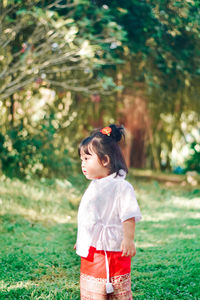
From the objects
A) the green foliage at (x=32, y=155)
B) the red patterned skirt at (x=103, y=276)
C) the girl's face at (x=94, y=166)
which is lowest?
the green foliage at (x=32, y=155)

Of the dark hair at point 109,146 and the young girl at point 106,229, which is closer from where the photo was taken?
the young girl at point 106,229

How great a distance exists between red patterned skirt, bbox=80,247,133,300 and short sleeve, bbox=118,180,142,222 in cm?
21

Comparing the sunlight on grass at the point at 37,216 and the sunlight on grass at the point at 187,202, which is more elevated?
the sunlight on grass at the point at 37,216

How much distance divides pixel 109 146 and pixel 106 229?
46 cm

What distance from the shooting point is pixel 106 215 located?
2.31m

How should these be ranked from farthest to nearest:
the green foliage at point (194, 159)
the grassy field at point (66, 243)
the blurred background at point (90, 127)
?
the green foliage at point (194, 159), the blurred background at point (90, 127), the grassy field at point (66, 243)

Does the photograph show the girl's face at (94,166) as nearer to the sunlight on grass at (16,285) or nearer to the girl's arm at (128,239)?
the girl's arm at (128,239)

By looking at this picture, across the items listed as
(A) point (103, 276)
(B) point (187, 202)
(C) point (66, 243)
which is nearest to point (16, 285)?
(A) point (103, 276)

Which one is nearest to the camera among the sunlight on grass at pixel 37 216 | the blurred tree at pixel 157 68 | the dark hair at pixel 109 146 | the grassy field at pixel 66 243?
the dark hair at pixel 109 146

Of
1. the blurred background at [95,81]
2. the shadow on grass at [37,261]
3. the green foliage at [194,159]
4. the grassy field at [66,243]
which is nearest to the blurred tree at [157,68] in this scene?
the blurred background at [95,81]

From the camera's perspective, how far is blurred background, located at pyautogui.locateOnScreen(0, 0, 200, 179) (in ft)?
18.5

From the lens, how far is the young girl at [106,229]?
224cm

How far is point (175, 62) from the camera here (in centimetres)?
719

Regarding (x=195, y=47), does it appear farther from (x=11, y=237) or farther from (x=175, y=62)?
(x=11, y=237)
